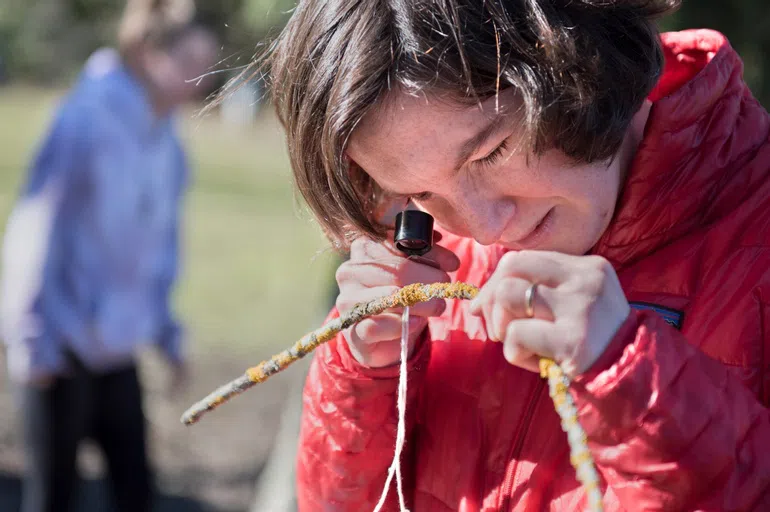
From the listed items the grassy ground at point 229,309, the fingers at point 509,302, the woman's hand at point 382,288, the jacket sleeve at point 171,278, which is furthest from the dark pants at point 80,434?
the fingers at point 509,302

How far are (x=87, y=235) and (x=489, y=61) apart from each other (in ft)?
10.3

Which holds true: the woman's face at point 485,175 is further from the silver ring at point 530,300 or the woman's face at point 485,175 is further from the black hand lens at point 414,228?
the silver ring at point 530,300

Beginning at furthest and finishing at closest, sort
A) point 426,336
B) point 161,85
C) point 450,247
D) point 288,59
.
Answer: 1. point 161,85
2. point 450,247
3. point 426,336
4. point 288,59

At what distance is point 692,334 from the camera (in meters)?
1.48

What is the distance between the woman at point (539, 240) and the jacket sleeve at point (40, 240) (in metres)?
2.56

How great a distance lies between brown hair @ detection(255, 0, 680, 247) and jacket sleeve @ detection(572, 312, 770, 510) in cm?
35

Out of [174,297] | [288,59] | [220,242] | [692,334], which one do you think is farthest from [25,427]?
[220,242]

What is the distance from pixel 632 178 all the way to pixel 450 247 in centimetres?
45

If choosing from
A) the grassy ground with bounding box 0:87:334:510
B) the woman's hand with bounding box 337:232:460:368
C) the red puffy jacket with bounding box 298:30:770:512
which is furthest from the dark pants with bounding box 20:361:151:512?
the woman's hand with bounding box 337:232:460:368

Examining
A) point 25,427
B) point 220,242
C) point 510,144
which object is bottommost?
point 220,242

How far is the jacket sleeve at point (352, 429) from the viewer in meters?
1.70

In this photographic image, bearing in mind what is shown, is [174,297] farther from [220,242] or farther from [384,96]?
[384,96]

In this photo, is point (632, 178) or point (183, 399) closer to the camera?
point (632, 178)

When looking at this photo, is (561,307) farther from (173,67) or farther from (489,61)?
(173,67)
